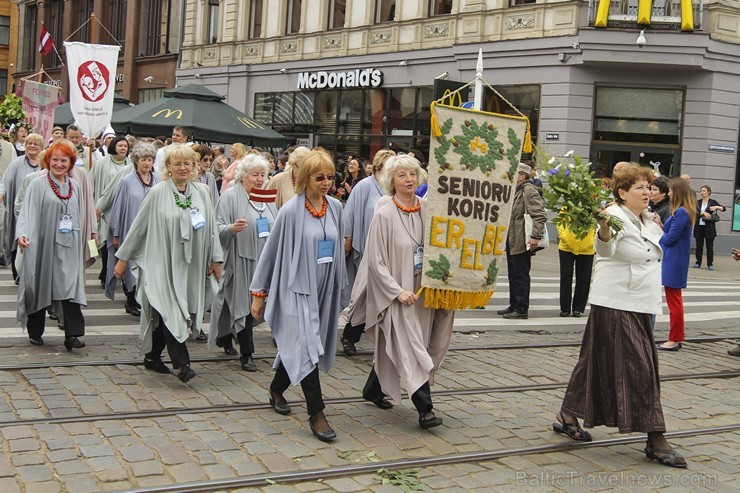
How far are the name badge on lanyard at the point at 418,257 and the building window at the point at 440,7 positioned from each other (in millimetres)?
22662

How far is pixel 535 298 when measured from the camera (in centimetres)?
1462

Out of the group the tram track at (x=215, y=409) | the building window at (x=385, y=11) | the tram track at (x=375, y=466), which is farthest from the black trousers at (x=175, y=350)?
the building window at (x=385, y=11)

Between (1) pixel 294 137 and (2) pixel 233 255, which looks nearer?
(2) pixel 233 255

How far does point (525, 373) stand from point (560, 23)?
57.6 ft

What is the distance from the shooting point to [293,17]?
35188 mm

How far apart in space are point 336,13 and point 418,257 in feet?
89.6

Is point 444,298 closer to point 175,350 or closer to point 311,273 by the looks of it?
point 311,273

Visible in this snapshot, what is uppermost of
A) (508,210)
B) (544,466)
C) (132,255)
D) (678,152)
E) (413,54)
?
(413,54)

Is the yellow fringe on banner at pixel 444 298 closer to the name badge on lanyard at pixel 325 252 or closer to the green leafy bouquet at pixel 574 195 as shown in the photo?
the name badge on lanyard at pixel 325 252

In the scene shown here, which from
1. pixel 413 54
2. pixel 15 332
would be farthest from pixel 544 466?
pixel 413 54

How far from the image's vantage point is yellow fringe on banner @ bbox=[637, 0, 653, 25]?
23.4 m

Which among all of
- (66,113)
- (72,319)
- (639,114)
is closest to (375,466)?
(72,319)

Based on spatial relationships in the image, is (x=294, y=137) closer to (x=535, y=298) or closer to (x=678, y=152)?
(x=678, y=152)

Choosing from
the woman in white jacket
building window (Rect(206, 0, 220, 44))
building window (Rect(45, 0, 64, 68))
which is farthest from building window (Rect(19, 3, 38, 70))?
the woman in white jacket
